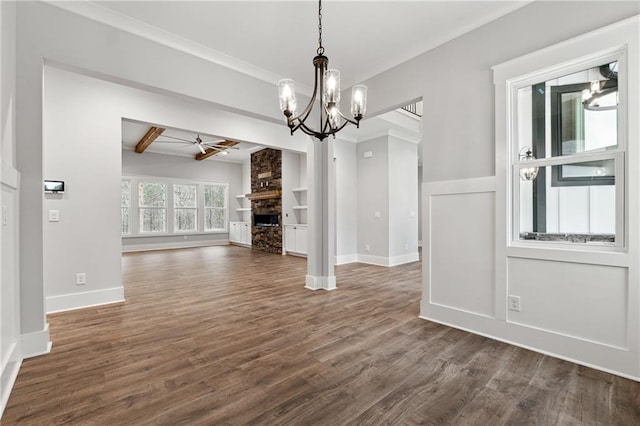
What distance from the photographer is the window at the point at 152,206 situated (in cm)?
912

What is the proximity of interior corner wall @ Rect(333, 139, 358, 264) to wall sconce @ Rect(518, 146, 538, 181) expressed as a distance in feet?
13.9

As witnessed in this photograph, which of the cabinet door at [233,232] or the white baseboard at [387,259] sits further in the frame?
the cabinet door at [233,232]

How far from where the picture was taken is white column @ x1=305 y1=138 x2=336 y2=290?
4.20 m

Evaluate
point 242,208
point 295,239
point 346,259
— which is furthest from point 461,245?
point 242,208

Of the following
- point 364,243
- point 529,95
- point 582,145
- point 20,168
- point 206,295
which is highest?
point 529,95

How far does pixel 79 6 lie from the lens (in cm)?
241

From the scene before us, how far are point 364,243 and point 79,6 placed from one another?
574 cm

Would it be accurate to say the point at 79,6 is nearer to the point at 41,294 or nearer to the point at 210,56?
the point at 210,56

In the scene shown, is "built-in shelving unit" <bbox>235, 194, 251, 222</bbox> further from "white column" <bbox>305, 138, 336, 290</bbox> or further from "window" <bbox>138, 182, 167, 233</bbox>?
"white column" <bbox>305, 138, 336, 290</bbox>

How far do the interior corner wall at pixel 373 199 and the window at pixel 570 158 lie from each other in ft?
11.8

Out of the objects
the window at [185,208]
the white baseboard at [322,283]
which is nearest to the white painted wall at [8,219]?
the white baseboard at [322,283]

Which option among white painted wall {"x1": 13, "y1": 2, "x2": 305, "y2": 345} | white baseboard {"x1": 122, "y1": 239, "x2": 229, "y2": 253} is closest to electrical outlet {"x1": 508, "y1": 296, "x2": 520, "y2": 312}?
white painted wall {"x1": 13, "y1": 2, "x2": 305, "y2": 345}

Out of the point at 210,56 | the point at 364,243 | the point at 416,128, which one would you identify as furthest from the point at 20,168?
the point at 416,128

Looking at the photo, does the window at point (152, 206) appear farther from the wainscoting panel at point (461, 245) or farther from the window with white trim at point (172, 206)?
the wainscoting panel at point (461, 245)
